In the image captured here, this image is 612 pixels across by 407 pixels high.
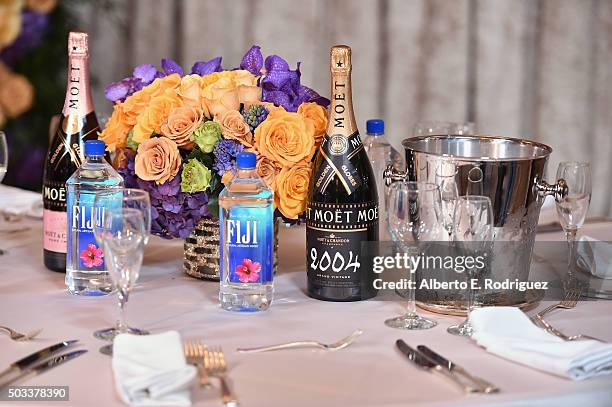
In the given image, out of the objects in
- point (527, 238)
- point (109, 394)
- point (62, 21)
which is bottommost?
point (109, 394)

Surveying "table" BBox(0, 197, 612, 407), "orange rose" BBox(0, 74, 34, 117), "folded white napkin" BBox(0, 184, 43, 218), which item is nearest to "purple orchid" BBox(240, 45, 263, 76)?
"table" BBox(0, 197, 612, 407)

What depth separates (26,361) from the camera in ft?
4.01

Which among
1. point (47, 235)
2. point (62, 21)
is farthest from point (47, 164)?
point (62, 21)

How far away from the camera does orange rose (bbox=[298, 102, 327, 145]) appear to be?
165 cm

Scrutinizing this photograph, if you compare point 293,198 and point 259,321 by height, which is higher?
point 293,198

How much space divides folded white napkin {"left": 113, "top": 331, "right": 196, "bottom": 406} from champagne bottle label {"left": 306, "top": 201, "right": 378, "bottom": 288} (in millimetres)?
361

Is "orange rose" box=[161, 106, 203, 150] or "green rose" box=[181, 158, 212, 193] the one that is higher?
"orange rose" box=[161, 106, 203, 150]

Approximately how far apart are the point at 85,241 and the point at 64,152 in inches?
9.1

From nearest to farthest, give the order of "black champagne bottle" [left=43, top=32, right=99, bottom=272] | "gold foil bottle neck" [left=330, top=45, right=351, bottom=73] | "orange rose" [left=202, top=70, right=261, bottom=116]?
"gold foil bottle neck" [left=330, top=45, right=351, bottom=73] → "orange rose" [left=202, top=70, right=261, bottom=116] → "black champagne bottle" [left=43, top=32, right=99, bottom=272]

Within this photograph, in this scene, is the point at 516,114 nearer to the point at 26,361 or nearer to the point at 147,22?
the point at 147,22

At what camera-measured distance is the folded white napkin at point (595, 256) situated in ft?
5.59

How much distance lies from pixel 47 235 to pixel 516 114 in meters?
2.29

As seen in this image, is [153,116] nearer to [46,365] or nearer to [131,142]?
[131,142]

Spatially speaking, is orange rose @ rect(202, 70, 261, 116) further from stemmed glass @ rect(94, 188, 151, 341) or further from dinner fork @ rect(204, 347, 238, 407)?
dinner fork @ rect(204, 347, 238, 407)
